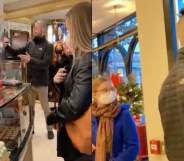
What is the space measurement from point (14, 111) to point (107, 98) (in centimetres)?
69

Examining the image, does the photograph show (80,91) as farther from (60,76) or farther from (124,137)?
(124,137)

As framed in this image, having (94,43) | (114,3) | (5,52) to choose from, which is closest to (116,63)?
(94,43)

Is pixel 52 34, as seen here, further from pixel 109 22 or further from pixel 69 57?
pixel 109 22

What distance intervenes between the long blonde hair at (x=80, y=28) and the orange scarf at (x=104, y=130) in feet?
1.54

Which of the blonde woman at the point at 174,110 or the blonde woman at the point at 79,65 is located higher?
the blonde woman at the point at 79,65

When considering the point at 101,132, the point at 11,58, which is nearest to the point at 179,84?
the point at 101,132

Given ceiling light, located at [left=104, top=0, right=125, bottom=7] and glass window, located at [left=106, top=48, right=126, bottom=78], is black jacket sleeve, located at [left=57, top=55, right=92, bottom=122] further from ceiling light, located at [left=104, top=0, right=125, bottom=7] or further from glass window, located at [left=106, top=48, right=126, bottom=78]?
ceiling light, located at [left=104, top=0, right=125, bottom=7]

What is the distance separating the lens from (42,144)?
3301 mm

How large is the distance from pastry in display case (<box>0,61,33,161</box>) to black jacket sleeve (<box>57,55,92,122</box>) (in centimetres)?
37

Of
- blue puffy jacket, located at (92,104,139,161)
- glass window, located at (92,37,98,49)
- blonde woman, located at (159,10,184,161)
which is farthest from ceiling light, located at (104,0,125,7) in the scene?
blonde woman, located at (159,10,184,161)

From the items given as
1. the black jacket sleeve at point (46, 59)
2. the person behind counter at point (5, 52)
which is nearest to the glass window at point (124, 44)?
the black jacket sleeve at point (46, 59)

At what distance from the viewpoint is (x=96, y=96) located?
2.26 meters

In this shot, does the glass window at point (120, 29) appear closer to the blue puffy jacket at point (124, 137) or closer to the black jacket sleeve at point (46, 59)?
the blue puffy jacket at point (124, 137)

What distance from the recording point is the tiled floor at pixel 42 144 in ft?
10.1
